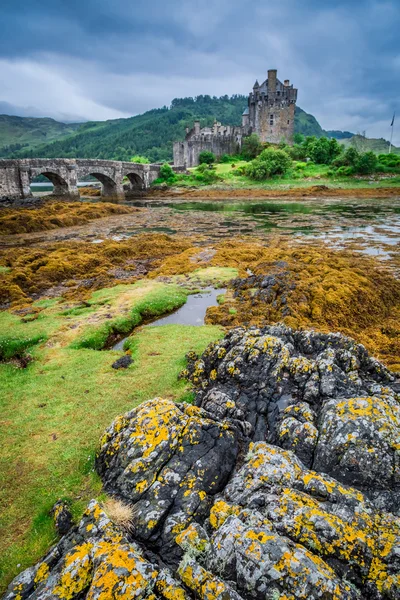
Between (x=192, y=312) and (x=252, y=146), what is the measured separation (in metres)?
108

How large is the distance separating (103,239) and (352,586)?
3385 cm

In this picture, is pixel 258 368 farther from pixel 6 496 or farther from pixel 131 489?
pixel 6 496

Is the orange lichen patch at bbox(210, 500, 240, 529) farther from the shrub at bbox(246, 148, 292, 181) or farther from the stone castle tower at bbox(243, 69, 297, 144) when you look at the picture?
the stone castle tower at bbox(243, 69, 297, 144)

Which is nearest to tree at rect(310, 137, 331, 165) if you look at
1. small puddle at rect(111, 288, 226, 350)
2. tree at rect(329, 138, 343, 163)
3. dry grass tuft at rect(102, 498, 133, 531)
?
tree at rect(329, 138, 343, 163)

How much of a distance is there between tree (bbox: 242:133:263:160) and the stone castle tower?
1227 centimetres

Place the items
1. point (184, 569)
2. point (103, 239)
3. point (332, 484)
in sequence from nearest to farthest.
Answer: point (184, 569) → point (332, 484) → point (103, 239)

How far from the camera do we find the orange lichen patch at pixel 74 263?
2086cm

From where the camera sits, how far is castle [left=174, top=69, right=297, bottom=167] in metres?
112

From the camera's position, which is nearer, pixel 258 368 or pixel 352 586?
pixel 352 586

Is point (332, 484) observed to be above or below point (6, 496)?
above

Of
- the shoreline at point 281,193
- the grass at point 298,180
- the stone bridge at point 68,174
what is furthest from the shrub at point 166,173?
the shoreline at point 281,193

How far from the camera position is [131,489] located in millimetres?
6289

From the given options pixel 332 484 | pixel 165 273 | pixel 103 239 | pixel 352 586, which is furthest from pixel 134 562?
pixel 103 239

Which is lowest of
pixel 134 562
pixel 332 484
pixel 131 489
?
pixel 131 489
